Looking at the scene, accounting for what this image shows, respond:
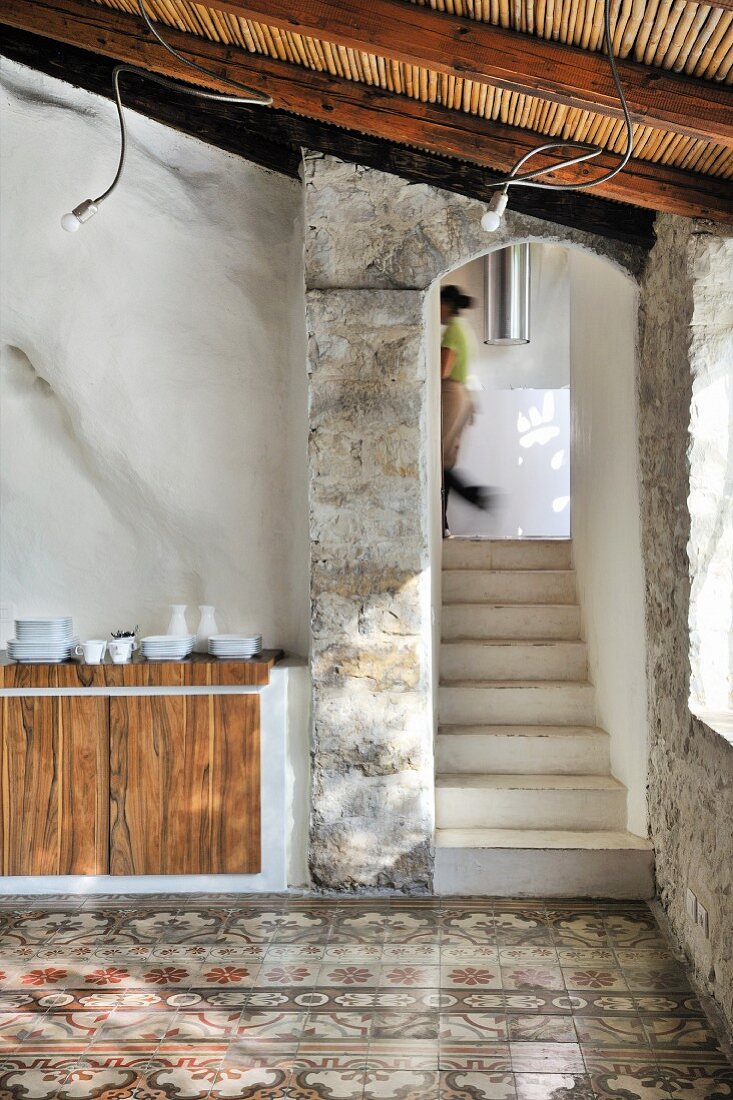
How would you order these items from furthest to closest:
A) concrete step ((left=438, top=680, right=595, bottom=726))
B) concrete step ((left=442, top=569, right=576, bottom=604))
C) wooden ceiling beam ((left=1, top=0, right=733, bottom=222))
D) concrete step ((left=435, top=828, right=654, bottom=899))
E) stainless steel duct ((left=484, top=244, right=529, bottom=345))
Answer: stainless steel duct ((left=484, top=244, right=529, bottom=345)) → concrete step ((left=442, top=569, right=576, bottom=604)) → concrete step ((left=438, top=680, right=595, bottom=726)) → concrete step ((left=435, top=828, right=654, bottom=899)) → wooden ceiling beam ((left=1, top=0, right=733, bottom=222))

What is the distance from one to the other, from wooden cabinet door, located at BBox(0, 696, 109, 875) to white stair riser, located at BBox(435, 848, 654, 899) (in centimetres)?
147

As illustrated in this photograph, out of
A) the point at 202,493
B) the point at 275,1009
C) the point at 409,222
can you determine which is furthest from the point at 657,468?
the point at 275,1009

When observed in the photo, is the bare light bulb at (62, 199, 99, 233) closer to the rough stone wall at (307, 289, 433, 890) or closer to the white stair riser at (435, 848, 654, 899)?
the rough stone wall at (307, 289, 433, 890)

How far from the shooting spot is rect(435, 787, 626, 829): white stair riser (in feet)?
14.8

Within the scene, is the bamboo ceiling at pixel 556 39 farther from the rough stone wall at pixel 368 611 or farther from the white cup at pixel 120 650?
the white cup at pixel 120 650

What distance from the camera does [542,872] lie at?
4.19 m

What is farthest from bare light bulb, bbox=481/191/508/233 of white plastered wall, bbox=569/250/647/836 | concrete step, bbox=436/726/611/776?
concrete step, bbox=436/726/611/776

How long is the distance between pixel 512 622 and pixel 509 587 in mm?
317

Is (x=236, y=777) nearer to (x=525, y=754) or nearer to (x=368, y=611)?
(x=368, y=611)

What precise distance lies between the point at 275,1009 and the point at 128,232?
3.25m

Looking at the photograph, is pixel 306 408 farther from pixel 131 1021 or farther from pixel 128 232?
pixel 131 1021

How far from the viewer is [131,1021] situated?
10.5ft

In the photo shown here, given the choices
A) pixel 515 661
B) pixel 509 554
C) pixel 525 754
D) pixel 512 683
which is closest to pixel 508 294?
pixel 509 554

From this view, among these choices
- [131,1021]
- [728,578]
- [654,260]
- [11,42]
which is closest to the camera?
[131,1021]
